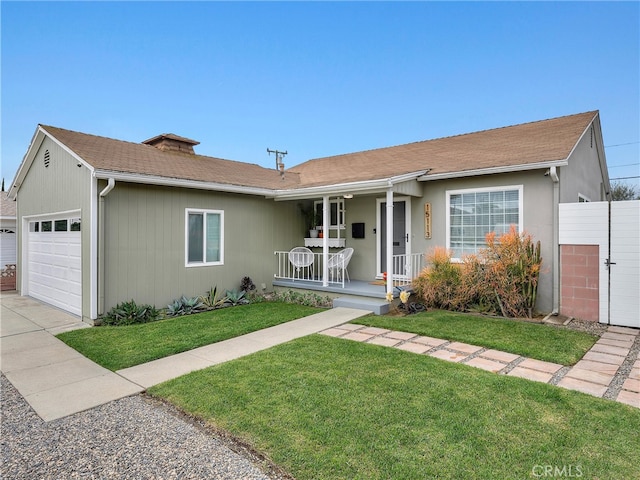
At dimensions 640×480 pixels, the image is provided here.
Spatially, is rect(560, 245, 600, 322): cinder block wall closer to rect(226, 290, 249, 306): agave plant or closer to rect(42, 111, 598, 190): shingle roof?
rect(42, 111, 598, 190): shingle roof

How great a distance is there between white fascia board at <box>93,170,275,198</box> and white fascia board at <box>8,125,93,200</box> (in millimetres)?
396

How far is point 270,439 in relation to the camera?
2.95m

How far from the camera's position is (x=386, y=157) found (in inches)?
467

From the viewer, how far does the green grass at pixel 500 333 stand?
5.06 m

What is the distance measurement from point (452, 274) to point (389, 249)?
1.47m

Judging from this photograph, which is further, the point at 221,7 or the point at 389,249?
the point at 221,7

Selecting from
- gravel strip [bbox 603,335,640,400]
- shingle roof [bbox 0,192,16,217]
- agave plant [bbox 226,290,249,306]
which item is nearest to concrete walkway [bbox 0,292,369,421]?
agave plant [bbox 226,290,249,306]

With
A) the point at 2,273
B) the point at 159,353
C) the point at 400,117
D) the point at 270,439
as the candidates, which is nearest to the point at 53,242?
the point at 2,273

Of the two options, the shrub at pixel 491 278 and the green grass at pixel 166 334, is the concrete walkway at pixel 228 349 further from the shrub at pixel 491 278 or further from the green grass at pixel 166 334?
the shrub at pixel 491 278

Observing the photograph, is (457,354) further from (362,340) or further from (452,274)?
(452,274)

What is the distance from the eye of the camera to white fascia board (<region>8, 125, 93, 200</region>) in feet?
24.7

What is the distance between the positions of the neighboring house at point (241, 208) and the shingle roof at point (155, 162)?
7 centimetres

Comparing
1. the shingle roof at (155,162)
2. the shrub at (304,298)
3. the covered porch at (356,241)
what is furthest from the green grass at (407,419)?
the shingle roof at (155,162)

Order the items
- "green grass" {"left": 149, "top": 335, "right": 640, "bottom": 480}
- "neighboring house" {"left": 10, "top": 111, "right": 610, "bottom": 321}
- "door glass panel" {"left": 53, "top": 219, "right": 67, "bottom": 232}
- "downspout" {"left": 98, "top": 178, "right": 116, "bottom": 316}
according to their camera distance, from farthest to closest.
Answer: "door glass panel" {"left": 53, "top": 219, "right": 67, "bottom": 232}
"neighboring house" {"left": 10, "top": 111, "right": 610, "bottom": 321}
"downspout" {"left": 98, "top": 178, "right": 116, "bottom": 316}
"green grass" {"left": 149, "top": 335, "right": 640, "bottom": 480}
